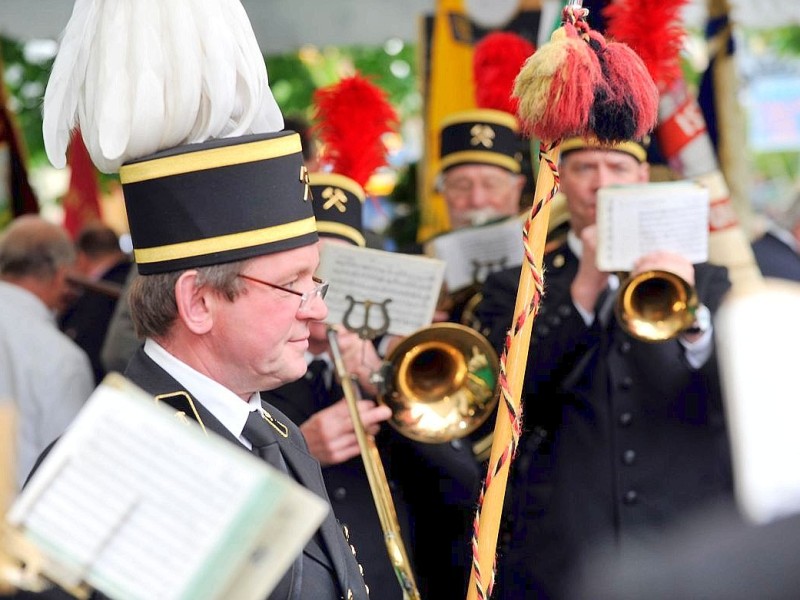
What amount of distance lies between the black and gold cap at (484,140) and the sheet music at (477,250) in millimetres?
509

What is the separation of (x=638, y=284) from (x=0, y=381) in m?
2.64

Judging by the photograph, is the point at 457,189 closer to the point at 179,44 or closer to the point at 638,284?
the point at 638,284

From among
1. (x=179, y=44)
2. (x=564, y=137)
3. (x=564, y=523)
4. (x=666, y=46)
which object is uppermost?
(x=179, y=44)

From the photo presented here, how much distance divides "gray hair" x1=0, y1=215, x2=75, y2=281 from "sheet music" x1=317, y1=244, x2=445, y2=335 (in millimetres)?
2606

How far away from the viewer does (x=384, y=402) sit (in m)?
4.48

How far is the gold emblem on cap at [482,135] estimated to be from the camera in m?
5.99

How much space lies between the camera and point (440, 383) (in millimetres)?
4652

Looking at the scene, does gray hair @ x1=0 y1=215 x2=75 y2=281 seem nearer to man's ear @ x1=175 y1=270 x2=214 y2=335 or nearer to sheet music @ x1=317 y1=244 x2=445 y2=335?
sheet music @ x1=317 y1=244 x2=445 y2=335

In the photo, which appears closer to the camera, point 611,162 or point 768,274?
point 611,162

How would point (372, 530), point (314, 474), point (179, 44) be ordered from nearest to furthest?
point (179, 44), point (314, 474), point (372, 530)

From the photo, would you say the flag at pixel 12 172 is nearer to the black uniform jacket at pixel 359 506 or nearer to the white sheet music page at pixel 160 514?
the black uniform jacket at pixel 359 506

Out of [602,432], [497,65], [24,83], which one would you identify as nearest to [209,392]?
[602,432]

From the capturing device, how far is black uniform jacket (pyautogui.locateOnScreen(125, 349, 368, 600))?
275 centimetres

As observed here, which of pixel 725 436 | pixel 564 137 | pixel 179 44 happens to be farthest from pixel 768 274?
pixel 179 44
